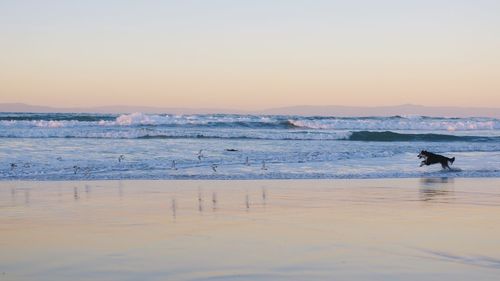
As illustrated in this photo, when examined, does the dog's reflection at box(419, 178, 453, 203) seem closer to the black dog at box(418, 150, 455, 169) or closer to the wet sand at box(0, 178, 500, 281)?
the wet sand at box(0, 178, 500, 281)

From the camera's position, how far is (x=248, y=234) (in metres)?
7.23

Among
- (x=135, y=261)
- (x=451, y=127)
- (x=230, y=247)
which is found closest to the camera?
(x=135, y=261)

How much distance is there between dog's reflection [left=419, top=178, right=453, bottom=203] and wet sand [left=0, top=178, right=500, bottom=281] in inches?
1.2

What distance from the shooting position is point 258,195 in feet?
36.5

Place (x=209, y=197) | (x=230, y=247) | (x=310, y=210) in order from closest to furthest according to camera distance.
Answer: (x=230, y=247), (x=310, y=210), (x=209, y=197)

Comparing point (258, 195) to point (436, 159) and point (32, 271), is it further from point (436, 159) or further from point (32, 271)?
point (436, 159)

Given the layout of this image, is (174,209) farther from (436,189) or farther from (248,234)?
(436,189)

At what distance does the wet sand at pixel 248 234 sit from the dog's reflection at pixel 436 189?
32 millimetres

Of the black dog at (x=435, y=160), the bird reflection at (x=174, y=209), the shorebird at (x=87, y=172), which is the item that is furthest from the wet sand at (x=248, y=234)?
the black dog at (x=435, y=160)

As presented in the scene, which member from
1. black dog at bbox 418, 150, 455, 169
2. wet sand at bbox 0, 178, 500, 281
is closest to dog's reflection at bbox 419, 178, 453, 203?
wet sand at bbox 0, 178, 500, 281

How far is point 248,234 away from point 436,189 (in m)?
6.10

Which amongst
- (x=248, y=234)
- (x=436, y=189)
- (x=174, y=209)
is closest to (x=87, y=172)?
(x=174, y=209)

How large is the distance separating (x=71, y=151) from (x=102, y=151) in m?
0.99

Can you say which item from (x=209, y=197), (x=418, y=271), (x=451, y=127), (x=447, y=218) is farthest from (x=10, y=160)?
(x=451, y=127)
